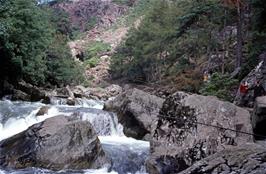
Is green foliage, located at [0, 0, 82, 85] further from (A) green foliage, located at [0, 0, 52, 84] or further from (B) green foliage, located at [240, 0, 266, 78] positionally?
(B) green foliage, located at [240, 0, 266, 78]

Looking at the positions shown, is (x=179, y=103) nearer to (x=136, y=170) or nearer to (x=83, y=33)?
(x=136, y=170)

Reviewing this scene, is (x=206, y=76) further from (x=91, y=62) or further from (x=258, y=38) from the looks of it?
(x=91, y=62)

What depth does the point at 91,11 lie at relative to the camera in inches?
3937

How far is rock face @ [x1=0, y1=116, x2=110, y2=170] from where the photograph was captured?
10.6 metres

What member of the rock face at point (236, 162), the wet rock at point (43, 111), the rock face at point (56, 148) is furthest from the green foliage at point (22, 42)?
the rock face at point (236, 162)

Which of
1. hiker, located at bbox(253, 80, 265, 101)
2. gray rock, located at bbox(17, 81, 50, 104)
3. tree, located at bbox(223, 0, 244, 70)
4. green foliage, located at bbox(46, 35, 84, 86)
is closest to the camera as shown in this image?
hiker, located at bbox(253, 80, 265, 101)

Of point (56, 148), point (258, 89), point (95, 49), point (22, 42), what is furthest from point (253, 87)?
point (95, 49)

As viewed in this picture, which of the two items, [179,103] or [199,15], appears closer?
[179,103]

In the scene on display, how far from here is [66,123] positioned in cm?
1145

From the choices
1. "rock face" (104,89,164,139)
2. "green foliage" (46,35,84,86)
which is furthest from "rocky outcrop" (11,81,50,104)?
"green foliage" (46,35,84,86)

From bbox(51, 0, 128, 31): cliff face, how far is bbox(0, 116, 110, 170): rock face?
8513cm

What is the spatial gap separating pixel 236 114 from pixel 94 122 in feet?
Answer: 23.0

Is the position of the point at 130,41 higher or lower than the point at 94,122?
higher

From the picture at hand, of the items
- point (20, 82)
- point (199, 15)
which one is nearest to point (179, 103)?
point (20, 82)
